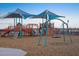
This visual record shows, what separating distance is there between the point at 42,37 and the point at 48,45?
35 centimetres

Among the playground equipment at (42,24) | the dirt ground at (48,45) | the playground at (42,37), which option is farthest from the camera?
the playground equipment at (42,24)

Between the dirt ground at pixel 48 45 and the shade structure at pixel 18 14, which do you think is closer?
the dirt ground at pixel 48 45

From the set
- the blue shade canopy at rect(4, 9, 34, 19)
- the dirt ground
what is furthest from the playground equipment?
the dirt ground

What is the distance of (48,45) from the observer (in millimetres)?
7480

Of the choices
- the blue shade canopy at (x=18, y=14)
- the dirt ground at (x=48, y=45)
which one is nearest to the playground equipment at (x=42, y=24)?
the blue shade canopy at (x=18, y=14)

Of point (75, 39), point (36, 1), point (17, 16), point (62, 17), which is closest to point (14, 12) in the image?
point (17, 16)

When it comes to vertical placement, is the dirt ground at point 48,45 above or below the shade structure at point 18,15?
below

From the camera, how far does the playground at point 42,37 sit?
23.3 ft

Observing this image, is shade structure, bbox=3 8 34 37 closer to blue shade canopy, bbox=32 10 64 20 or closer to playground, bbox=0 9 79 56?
playground, bbox=0 9 79 56

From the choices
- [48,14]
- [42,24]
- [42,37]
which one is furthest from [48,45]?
[48,14]

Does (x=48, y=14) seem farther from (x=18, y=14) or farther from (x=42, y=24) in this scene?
(x=18, y=14)

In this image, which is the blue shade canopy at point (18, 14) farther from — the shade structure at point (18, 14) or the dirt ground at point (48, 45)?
the dirt ground at point (48, 45)

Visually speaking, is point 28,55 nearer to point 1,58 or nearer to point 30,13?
point 1,58

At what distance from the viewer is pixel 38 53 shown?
6781 millimetres
